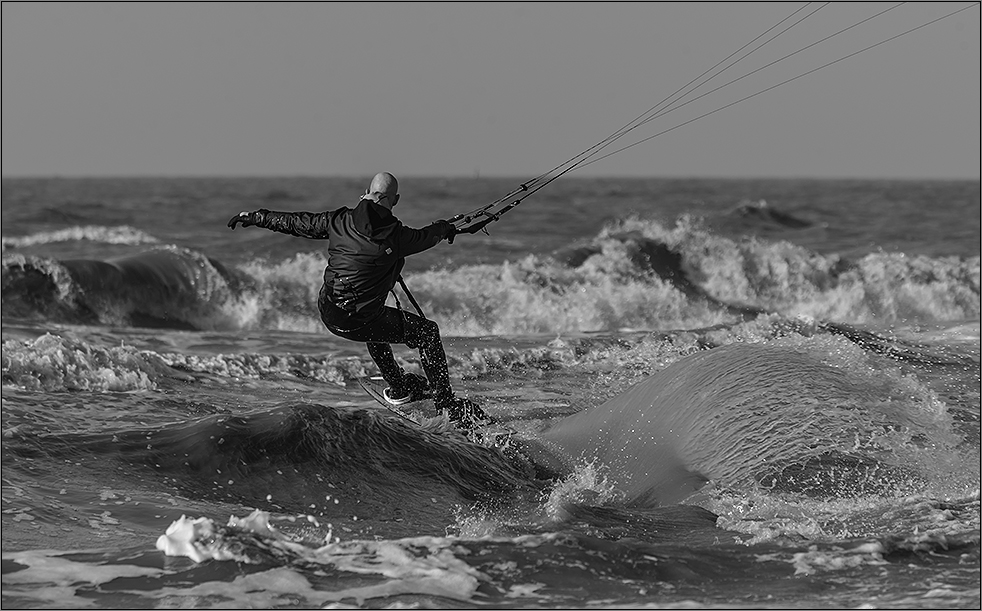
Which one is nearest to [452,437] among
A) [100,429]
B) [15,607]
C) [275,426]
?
[275,426]

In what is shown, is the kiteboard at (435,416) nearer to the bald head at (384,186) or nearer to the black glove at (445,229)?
the black glove at (445,229)

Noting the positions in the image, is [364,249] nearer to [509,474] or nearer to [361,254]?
[361,254]

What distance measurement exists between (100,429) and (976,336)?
1209 cm

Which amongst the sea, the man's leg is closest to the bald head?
the man's leg

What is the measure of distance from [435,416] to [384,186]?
7.32 ft

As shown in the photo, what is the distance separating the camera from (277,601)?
19.2 ft

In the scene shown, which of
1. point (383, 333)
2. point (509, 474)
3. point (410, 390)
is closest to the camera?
point (509, 474)

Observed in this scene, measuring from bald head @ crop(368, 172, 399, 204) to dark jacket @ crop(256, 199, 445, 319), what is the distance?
0.09 m

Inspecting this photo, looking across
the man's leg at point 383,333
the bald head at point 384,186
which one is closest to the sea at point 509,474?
the man's leg at point 383,333

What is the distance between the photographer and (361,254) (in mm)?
8914

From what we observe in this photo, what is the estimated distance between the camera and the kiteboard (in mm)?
9852

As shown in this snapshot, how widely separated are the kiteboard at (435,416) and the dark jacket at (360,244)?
125 centimetres

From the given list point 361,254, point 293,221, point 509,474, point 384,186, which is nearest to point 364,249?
point 361,254

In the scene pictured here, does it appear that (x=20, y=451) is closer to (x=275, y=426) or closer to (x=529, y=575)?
(x=275, y=426)
